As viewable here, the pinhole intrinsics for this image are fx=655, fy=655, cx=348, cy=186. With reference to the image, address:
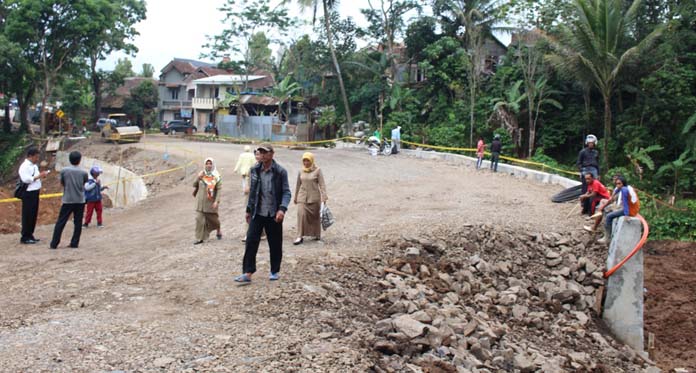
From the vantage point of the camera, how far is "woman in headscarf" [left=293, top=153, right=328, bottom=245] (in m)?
9.89

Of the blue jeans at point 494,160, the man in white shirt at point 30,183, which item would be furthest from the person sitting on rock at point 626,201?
the man in white shirt at point 30,183

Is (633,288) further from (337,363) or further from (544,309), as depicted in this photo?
(337,363)

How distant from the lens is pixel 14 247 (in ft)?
35.1

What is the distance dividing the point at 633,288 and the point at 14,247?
10.3 metres

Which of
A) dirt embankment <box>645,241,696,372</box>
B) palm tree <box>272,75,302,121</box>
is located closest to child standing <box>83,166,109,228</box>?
dirt embankment <box>645,241,696,372</box>

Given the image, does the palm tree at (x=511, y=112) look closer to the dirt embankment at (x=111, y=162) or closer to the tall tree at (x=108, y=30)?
the dirt embankment at (x=111, y=162)

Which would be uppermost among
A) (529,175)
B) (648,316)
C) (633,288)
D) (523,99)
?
(523,99)

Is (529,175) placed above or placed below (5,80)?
below

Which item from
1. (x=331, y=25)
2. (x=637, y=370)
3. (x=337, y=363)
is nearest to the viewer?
(x=337, y=363)

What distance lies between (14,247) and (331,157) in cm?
1700

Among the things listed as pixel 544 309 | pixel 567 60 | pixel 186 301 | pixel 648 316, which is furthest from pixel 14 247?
pixel 567 60

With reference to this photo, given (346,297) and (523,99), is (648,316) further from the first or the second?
(523,99)

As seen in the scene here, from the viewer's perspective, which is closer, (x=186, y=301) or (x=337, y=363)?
(x=337, y=363)

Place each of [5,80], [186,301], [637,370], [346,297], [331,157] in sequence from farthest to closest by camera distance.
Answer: [5,80] < [331,157] < [637,370] < [346,297] < [186,301]
